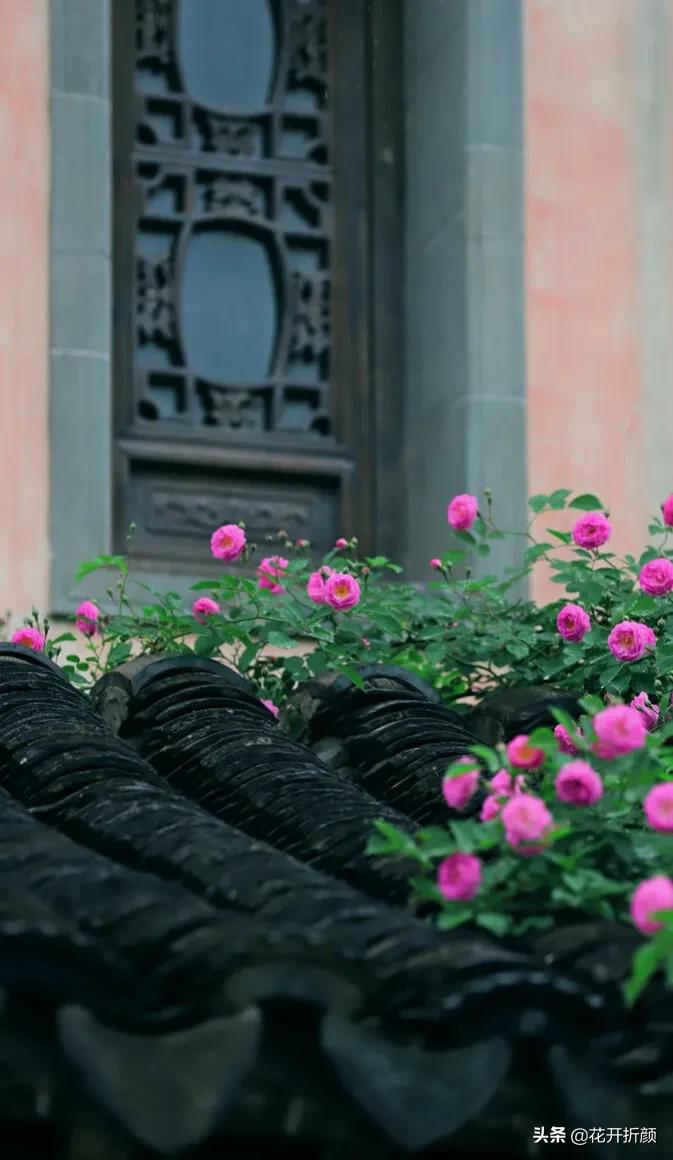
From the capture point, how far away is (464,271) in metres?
11.4

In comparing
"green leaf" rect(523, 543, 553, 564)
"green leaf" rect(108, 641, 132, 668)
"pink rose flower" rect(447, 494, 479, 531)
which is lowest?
"green leaf" rect(108, 641, 132, 668)

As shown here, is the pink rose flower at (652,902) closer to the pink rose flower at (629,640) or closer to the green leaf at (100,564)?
the pink rose flower at (629,640)

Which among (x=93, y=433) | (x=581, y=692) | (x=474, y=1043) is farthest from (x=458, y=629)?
(x=474, y=1043)

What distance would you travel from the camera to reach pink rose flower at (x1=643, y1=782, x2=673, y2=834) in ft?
19.9

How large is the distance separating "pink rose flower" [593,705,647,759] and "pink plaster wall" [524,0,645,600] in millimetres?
4872

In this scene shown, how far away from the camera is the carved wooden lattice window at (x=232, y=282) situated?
36.6 feet

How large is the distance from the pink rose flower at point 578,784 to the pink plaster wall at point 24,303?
4.30 m

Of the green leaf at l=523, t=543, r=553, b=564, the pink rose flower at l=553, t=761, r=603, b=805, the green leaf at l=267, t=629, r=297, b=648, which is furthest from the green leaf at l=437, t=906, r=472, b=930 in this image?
the green leaf at l=523, t=543, r=553, b=564

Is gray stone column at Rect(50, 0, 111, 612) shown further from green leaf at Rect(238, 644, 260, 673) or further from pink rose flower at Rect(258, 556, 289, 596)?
green leaf at Rect(238, 644, 260, 673)

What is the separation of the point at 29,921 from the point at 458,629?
373 centimetres

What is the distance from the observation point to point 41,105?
36.2ft

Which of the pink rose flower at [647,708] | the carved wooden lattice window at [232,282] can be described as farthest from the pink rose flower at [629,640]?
the carved wooden lattice window at [232,282]

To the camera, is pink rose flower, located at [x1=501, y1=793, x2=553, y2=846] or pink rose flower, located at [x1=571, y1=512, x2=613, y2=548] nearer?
pink rose flower, located at [x1=501, y1=793, x2=553, y2=846]

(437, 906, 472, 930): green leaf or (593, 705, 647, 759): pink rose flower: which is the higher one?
(593, 705, 647, 759): pink rose flower
